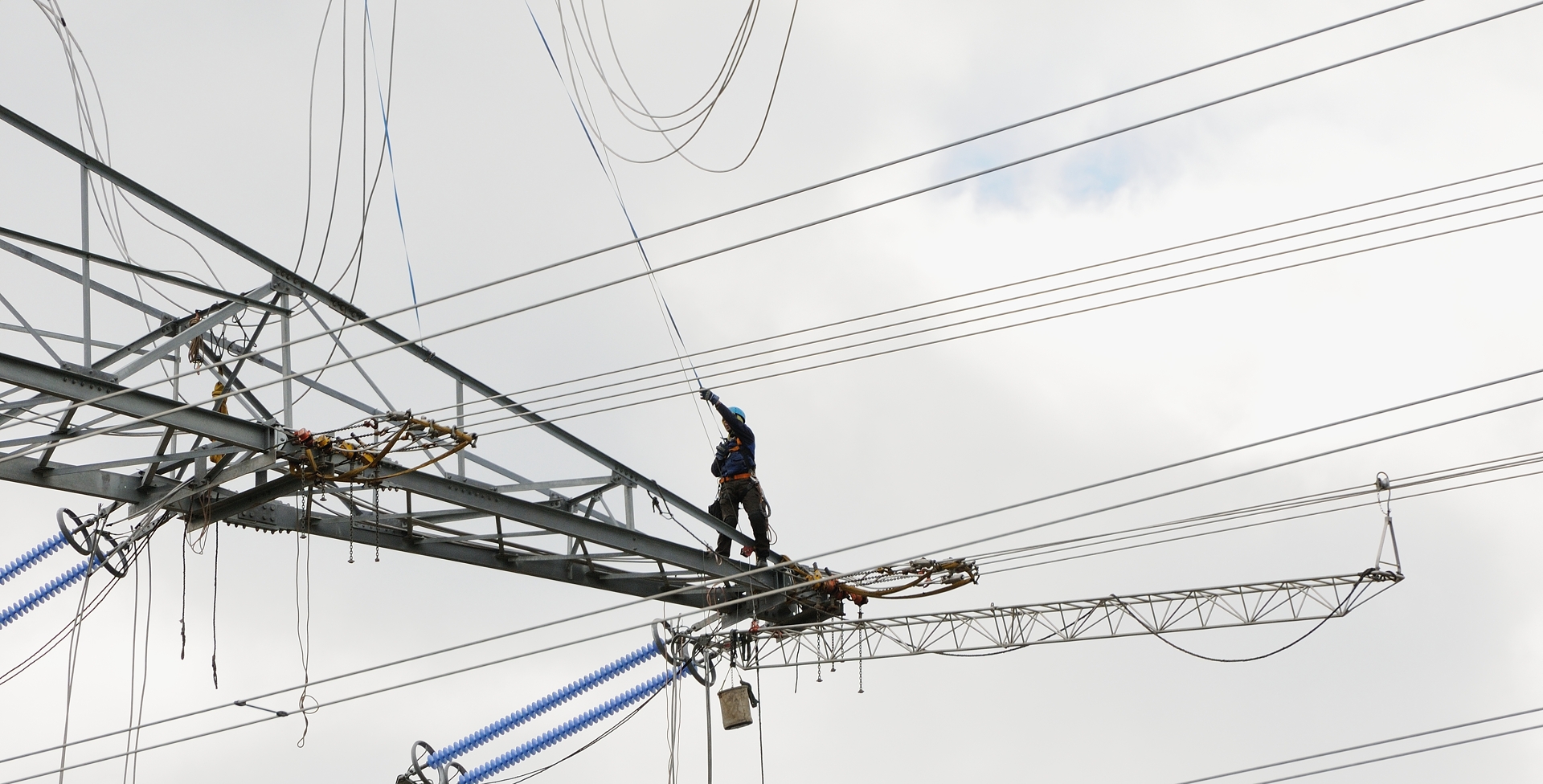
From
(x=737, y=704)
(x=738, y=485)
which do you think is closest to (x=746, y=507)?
(x=738, y=485)

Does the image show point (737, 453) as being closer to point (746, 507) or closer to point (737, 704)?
point (746, 507)

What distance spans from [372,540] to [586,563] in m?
2.45

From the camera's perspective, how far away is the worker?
1948 cm

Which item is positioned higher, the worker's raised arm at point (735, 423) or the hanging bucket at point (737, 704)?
the worker's raised arm at point (735, 423)

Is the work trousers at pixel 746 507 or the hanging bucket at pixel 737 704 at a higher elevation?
the work trousers at pixel 746 507

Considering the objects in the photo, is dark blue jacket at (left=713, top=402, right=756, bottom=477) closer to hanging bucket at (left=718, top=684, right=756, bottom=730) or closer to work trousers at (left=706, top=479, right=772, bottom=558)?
work trousers at (left=706, top=479, right=772, bottom=558)

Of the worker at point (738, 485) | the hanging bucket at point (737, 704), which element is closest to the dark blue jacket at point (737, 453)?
the worker at point (738, 485)

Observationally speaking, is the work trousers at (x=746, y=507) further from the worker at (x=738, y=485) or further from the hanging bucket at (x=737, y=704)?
the hanging bucket at (x=737, y=704)

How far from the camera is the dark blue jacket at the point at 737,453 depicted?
1977 cm

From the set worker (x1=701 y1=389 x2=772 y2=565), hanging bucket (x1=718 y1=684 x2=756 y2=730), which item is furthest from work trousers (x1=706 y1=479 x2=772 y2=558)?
hanging bucket (x1=718 y1=684 x2=756 y2=730)

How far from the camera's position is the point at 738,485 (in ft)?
64.7

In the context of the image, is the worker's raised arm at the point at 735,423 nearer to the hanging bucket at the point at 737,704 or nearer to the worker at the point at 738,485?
the worker at the point at 738,485

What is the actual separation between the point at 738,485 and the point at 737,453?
375 millimetres

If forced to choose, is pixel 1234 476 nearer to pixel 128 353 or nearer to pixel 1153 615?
pixel 1153 615
